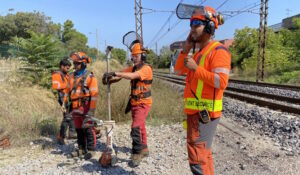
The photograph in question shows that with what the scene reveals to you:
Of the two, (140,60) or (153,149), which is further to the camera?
(153,149)

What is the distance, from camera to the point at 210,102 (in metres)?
2.31

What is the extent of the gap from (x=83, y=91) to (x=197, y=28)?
2.57 m

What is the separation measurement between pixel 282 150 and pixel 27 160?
5072mm

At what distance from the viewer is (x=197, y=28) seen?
Result: 236 cm

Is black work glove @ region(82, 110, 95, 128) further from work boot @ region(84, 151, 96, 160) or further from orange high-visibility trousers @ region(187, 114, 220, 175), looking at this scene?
orange high-visibility trousers @ region(187, 114, 220, 175)

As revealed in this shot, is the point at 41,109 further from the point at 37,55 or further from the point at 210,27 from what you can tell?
the point at 210,27

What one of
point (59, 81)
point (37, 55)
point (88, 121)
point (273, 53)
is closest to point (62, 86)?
point (59, 81)

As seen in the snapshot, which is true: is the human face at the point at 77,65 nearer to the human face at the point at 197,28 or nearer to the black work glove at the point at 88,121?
the black work glove at the point at 88,121

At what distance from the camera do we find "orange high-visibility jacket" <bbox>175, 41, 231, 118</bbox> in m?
2.18

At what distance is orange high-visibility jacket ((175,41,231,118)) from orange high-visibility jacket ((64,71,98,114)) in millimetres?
2168

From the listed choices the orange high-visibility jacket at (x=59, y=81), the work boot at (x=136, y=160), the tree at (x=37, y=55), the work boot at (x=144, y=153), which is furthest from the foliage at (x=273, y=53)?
the orange high-visibility jacket at (x=59, y=81)

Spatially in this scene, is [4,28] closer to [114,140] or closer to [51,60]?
[51,60]

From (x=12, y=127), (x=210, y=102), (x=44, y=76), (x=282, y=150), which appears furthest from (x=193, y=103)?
(x=44, y=76)

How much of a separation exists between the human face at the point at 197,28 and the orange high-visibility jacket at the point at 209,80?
0.48 ft
